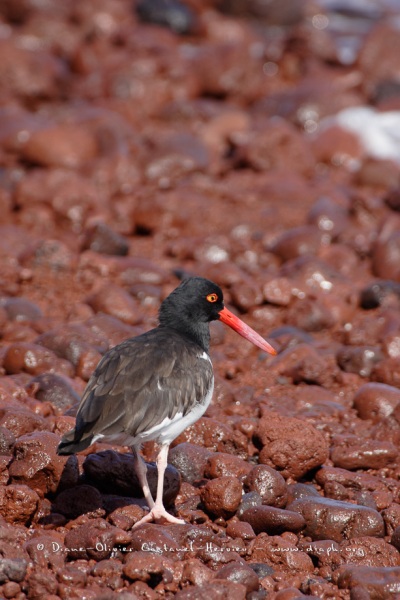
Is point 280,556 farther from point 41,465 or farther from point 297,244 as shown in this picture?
point 297,244

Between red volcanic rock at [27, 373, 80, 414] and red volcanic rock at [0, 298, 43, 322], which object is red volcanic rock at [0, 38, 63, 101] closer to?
red volcanic rock at [0, 298, 43, 322]

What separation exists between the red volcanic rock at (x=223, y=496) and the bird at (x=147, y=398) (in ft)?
0.83

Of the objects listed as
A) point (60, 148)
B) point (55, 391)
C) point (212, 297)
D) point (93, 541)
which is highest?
point (212, 297)

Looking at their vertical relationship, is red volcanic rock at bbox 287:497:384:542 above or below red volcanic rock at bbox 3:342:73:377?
above

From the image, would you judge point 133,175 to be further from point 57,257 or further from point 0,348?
point 0,348

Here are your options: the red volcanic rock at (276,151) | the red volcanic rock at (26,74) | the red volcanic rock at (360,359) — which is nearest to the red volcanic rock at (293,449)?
the red volcanic rock at (360,359)

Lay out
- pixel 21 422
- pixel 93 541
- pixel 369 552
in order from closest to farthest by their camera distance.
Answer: pixel 93 541 → pixel 369 552 → pixel 21 422

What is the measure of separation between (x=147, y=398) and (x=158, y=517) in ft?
2.24

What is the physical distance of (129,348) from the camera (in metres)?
5.71

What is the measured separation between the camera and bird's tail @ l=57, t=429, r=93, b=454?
4984mm

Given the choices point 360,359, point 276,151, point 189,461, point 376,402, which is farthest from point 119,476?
point 276,151

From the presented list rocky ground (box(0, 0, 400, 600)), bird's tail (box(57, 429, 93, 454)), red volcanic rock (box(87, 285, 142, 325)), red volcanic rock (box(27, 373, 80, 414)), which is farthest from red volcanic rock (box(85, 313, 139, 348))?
bird's tail (box(57, 429, 93, 454))

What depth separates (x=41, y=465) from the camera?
546 centimetres

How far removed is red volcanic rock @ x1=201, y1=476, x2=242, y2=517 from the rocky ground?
0.02m
